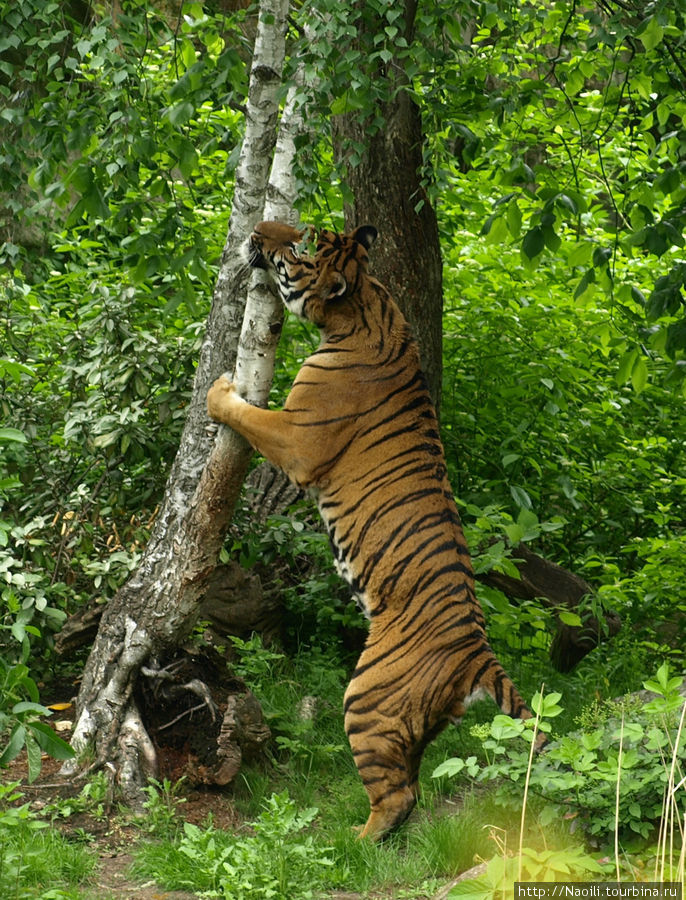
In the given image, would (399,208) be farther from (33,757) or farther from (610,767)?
(33,757)

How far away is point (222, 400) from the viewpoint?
4586 millimetres

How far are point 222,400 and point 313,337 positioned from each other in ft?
8.29

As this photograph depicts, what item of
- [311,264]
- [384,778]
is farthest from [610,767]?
[311,264]

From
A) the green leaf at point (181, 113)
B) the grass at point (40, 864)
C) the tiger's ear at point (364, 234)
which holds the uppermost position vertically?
the green leaf at point (181, 113)

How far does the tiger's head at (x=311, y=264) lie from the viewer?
451 centimetres

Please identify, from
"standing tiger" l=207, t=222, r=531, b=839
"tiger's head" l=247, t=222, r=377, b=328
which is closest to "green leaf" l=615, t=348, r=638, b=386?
"standing tiger" l=207, t=222, r=531, b=839

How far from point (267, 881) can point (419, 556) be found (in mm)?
1523

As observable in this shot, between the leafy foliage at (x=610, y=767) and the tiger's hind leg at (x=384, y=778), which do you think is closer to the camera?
the leafy foliage at (x=610, y=767)

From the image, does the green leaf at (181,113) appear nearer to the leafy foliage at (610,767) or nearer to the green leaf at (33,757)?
the green leaf at (33,757)

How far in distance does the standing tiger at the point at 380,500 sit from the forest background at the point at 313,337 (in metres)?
0.49

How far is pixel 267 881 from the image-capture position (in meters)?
3.58

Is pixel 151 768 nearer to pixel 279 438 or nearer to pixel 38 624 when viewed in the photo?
pixel 38 624

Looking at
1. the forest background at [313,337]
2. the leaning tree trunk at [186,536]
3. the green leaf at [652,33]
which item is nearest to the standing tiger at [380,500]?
the leaning tree trunk at [186,536]

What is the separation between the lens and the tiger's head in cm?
451
